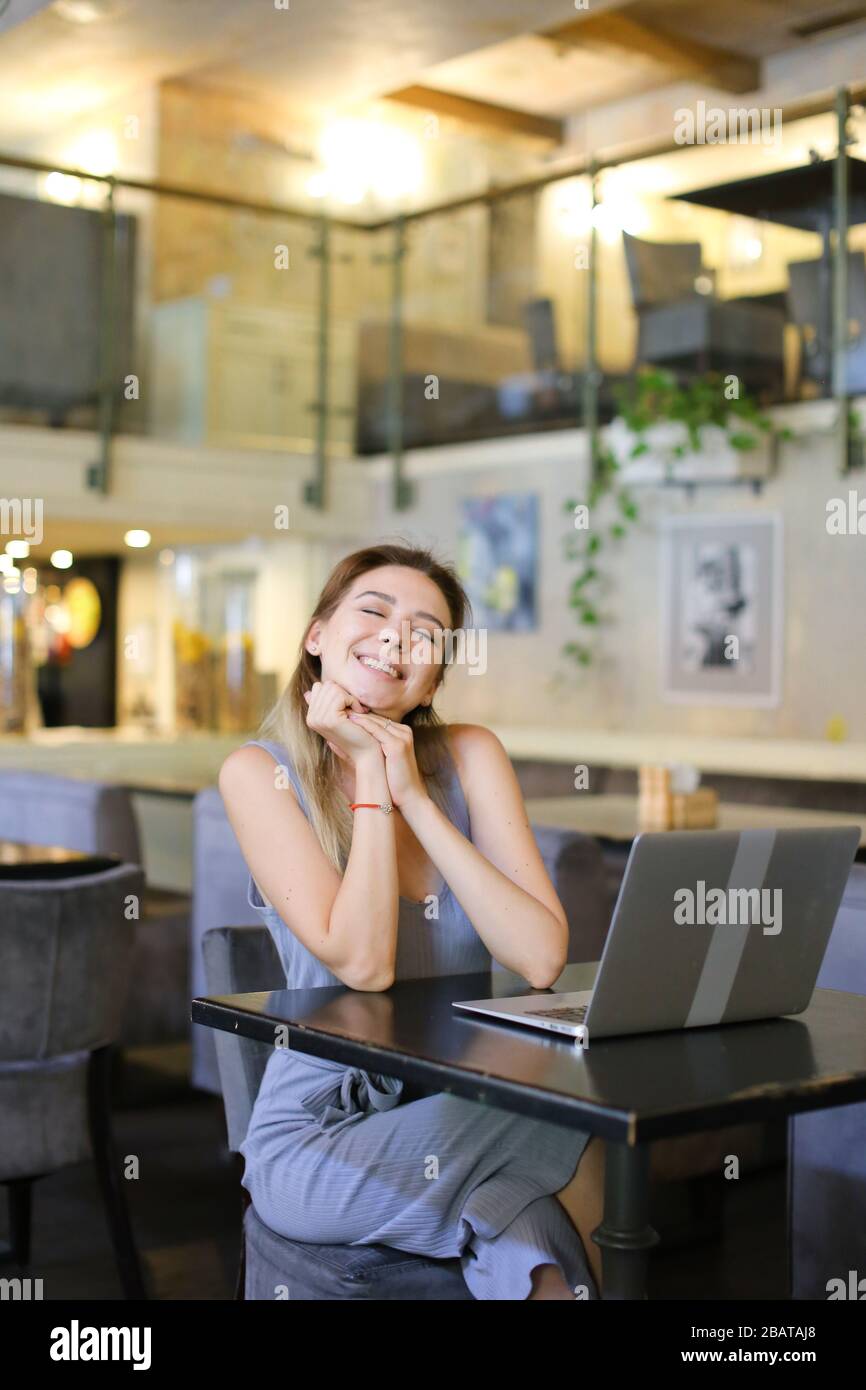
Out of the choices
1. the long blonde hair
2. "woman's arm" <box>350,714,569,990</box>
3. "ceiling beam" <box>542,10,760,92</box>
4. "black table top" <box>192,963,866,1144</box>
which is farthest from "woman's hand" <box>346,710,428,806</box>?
"ceiling beam" <box>542,10,760,92</box>

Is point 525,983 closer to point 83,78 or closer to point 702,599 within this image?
point 702,599

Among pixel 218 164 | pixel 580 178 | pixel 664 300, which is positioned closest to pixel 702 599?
pixel 664 300

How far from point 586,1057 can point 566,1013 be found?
0.62 feet

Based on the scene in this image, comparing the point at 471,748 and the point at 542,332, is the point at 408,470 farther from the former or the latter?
the point at 471,748

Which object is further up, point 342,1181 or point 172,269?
point 172,269

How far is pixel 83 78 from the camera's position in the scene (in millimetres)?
9258

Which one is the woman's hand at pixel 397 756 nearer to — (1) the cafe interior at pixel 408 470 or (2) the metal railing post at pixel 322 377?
(1) the cafe interior at pixel 408 470

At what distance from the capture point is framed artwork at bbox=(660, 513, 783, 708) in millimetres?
6656

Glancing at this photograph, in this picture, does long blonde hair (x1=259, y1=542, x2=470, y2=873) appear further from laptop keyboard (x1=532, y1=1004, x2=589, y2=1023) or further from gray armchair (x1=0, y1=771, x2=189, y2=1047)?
gray armchair (x1=0, y1=771, x2=189, y2=1047)

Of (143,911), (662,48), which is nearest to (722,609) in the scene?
(143,911)

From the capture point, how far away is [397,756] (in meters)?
2.15

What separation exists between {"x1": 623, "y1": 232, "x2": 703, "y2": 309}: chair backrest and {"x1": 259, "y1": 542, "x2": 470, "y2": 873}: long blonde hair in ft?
14.8

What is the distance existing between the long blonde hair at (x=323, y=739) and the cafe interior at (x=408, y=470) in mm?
918
